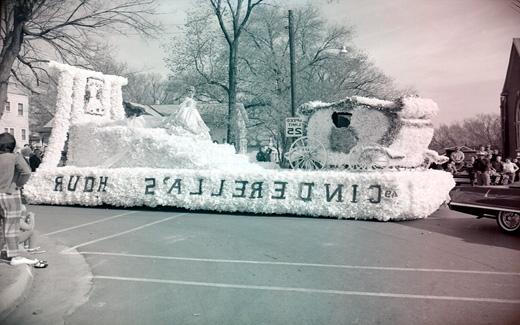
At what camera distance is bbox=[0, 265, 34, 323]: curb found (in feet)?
9.17

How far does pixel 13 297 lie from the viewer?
295cm

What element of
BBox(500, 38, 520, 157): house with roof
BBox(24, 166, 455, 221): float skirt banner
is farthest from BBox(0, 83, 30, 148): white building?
BBox(500, 38, 520, 157): house with roof

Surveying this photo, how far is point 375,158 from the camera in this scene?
8258 millimetres

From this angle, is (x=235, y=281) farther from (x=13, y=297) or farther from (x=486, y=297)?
(x=486, y=297)

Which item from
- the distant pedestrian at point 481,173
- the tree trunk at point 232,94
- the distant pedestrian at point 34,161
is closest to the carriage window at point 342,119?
the tree trunk at point 232,94

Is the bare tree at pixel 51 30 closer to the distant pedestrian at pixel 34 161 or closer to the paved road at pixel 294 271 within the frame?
the paved road at pixel 294 271

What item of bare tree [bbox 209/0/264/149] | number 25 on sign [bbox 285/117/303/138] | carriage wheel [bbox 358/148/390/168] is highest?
bare tree [bbox 209/0/264/149]

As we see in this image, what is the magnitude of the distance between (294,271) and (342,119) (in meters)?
6.16

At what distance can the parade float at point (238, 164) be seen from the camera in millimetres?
6879

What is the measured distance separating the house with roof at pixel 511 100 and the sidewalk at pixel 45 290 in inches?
123

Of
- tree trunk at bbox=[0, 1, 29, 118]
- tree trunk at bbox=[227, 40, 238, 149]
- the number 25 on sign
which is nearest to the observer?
tree trunk at bbox=[0, 1, 29, 118]

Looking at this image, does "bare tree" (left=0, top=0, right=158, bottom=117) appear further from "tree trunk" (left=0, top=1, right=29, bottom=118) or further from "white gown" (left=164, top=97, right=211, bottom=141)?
"white gown" (left=164, top=97, right=211, bottom=141)

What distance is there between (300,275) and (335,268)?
1.38 feet

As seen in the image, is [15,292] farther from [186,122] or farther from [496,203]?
[186,122]
